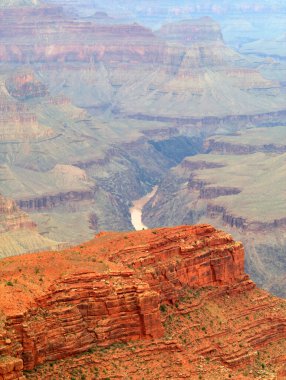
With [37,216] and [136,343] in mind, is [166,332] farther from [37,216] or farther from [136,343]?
[37,216]

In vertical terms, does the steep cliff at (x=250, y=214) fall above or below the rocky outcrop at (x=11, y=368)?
below

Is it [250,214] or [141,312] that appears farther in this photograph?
[250,214]

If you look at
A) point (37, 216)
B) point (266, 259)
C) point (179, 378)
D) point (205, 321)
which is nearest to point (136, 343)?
point (179, 378)

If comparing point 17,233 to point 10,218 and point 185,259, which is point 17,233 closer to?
point 10,218

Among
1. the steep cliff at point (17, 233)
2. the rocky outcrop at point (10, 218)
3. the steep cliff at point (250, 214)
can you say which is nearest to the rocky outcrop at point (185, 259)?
the steep cliff at point (250, 214)

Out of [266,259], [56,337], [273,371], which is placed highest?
[56,337]

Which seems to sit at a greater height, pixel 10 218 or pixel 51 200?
pixel 10 218

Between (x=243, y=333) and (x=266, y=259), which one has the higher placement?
(x=243, y=333)

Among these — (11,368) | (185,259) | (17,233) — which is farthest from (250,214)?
(11,368)

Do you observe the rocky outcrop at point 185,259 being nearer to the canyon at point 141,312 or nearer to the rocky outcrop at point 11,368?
the canyon at point 141,312
